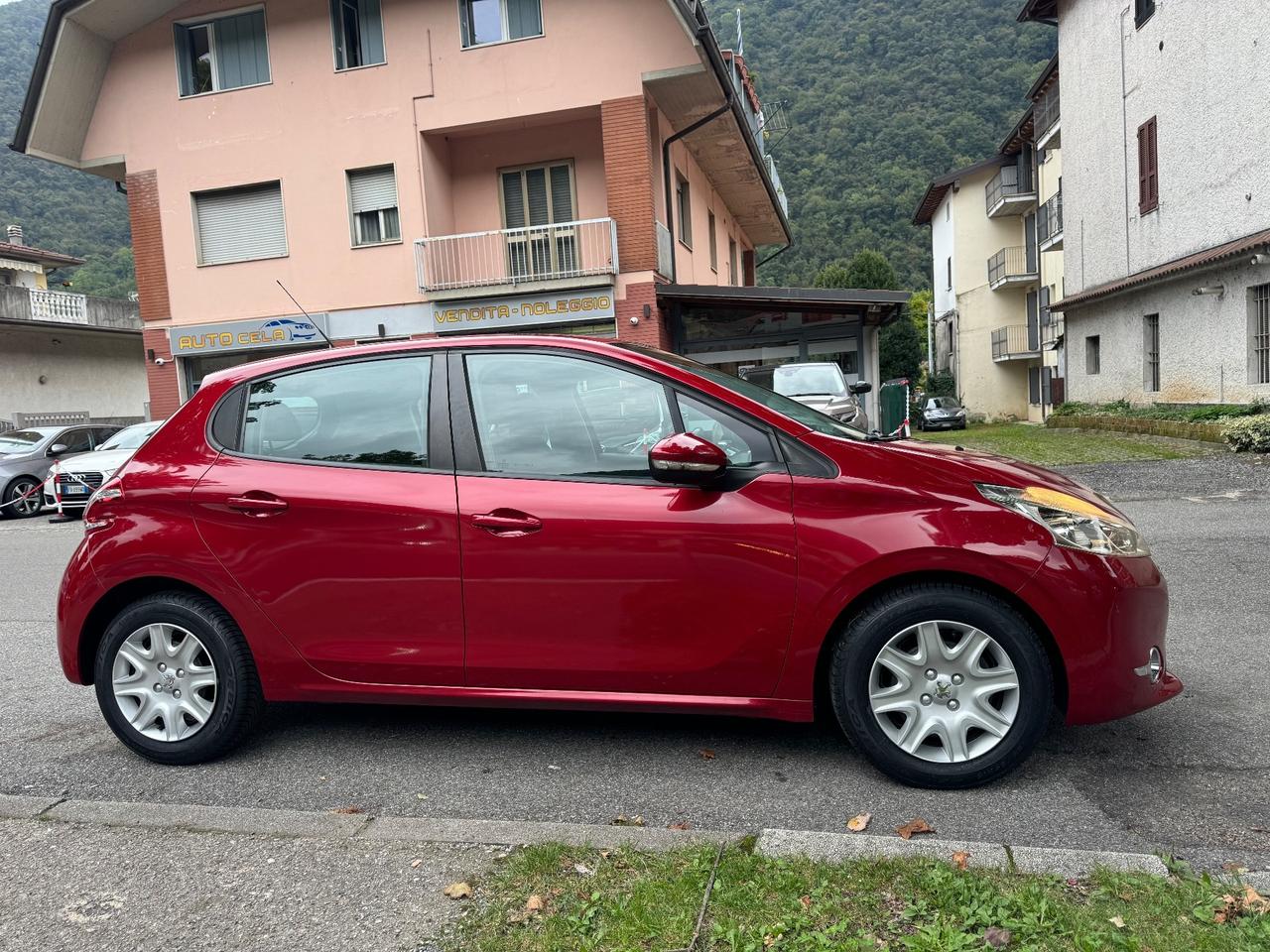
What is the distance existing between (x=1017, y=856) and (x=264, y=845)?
2314mm

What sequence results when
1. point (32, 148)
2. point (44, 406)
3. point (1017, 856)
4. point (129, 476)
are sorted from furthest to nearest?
1. point (44, 406)
2. point (32, 148)
3. point (129, 476)
4. point (1017, 856)

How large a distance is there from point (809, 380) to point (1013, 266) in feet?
97.6

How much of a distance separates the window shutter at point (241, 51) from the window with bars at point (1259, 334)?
19524mm

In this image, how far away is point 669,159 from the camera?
63.7 ft

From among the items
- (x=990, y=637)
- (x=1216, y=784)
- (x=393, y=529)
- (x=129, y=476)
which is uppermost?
(x=129, y=476)

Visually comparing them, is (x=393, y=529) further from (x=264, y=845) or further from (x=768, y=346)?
(x=768, y=346)

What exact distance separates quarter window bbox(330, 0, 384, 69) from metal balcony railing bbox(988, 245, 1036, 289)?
29.7 meters

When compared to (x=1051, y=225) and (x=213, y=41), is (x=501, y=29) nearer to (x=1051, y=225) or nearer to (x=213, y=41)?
(x=213, y=41)

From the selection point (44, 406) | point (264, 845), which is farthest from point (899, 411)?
point (44, 406)

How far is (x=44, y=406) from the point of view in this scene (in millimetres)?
26125

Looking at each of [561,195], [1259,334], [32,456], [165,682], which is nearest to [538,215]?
[561,195]

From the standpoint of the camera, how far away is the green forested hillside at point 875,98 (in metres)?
57.0

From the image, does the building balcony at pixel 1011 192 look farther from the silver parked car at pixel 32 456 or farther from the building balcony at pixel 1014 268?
the silver parked car at pixel 32 456

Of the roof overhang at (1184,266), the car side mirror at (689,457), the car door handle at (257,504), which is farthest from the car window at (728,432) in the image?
the roof overhang at (1184,266)
